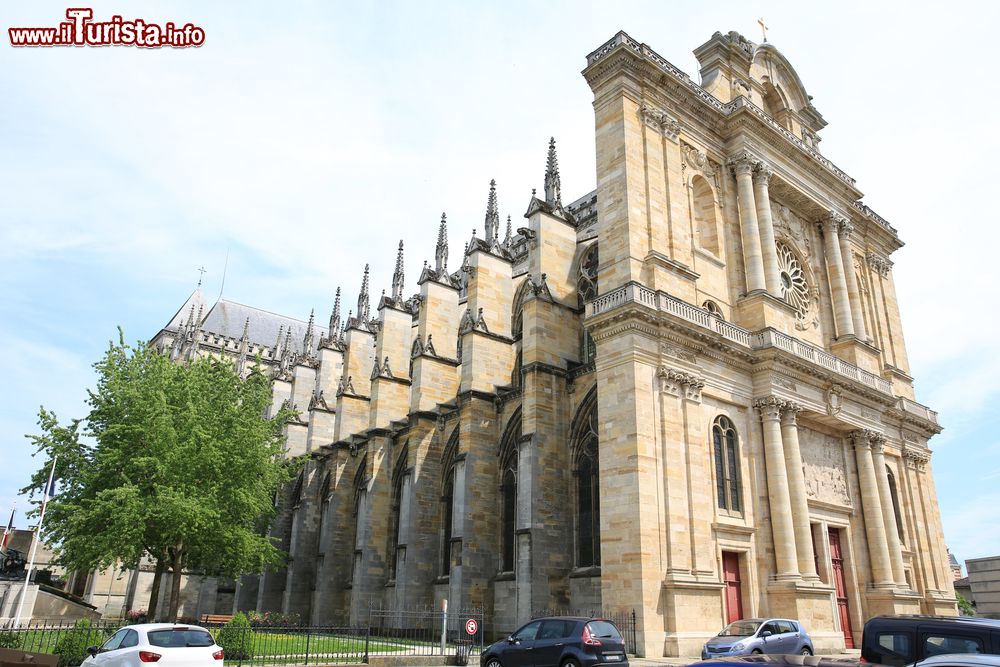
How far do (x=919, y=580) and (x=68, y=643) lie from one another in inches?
1091

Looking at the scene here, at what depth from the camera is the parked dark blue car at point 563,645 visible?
12539 millimetres

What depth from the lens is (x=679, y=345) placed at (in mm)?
20953

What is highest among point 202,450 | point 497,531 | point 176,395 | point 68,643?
point 176,395

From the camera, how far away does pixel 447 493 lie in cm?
2803

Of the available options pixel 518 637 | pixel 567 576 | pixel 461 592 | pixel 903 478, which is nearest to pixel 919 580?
pixel 903 478

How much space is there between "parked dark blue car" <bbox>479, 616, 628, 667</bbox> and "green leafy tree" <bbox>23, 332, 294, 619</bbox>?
11734mm

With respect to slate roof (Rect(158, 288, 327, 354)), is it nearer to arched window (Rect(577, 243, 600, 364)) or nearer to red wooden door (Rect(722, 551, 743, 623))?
arched window (Rect(577, 243, 600, 364))

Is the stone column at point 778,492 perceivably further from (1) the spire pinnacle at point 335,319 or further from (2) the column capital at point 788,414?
(1) the spire pinnacle at point 335,319

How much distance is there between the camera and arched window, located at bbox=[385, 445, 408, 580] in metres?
29.6

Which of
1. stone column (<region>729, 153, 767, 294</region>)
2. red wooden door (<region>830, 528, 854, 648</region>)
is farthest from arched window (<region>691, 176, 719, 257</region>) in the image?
red wooden door (<region>830, 528, 854, 648</region>)

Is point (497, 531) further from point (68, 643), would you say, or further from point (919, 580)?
point (919, 580)

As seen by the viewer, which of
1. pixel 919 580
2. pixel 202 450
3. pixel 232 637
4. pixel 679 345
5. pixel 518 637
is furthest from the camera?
pixel 919 580

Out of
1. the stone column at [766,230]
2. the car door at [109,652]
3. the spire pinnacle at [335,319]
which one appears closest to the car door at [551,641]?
the car door at [109,652]

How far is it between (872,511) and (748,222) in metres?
10.7
